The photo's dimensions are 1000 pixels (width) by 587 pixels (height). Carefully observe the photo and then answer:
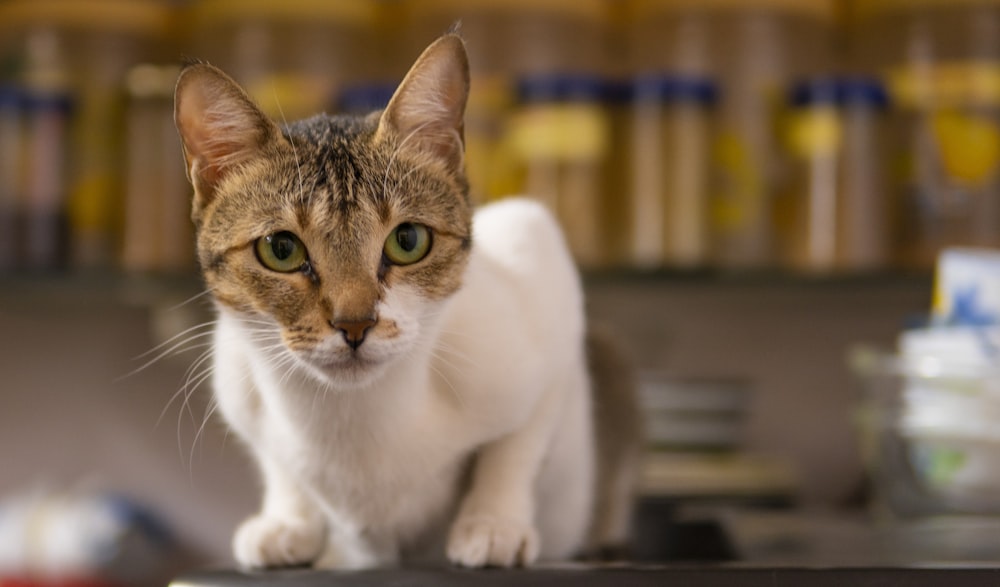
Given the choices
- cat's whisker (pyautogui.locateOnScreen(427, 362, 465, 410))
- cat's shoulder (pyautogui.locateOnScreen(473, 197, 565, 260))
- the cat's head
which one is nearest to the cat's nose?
the cat's head

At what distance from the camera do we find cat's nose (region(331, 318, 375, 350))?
582 millimetres

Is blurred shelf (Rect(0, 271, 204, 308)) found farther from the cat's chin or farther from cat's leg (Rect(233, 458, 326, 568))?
the cat's chin

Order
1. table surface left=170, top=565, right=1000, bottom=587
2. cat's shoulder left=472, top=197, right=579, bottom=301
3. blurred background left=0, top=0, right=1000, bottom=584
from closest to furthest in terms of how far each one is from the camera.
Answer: table surface left=170, top=565, right=1000, bottom=587 < cat's shoulder left=472, top=197, right=579, bottom=301 < blurred background left=0, top=0, right=1000, bottom=584

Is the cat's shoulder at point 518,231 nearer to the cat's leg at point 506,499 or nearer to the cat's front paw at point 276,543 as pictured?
the cat's leg at point 506,499

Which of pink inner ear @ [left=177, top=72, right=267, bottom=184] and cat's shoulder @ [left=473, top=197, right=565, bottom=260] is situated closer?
pink inner ear @ [left=177, top=72, right=267, bottom=184]

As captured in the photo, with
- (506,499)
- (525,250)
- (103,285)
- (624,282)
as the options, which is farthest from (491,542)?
(103,285)

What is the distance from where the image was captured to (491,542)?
646mm

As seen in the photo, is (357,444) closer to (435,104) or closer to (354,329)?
(354,329)

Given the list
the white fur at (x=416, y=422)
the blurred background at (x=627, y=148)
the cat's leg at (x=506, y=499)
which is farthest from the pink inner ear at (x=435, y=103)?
the blurred background at (x=627, y=148)

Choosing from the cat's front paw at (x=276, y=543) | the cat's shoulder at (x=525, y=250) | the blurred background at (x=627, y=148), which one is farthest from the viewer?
the blurred background at (x=627, y=148)

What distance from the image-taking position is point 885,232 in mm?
1350

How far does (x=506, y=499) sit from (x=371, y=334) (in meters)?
0.18

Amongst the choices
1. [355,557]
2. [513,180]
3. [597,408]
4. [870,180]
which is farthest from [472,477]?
[870,180]

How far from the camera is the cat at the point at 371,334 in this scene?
2.01 ft
